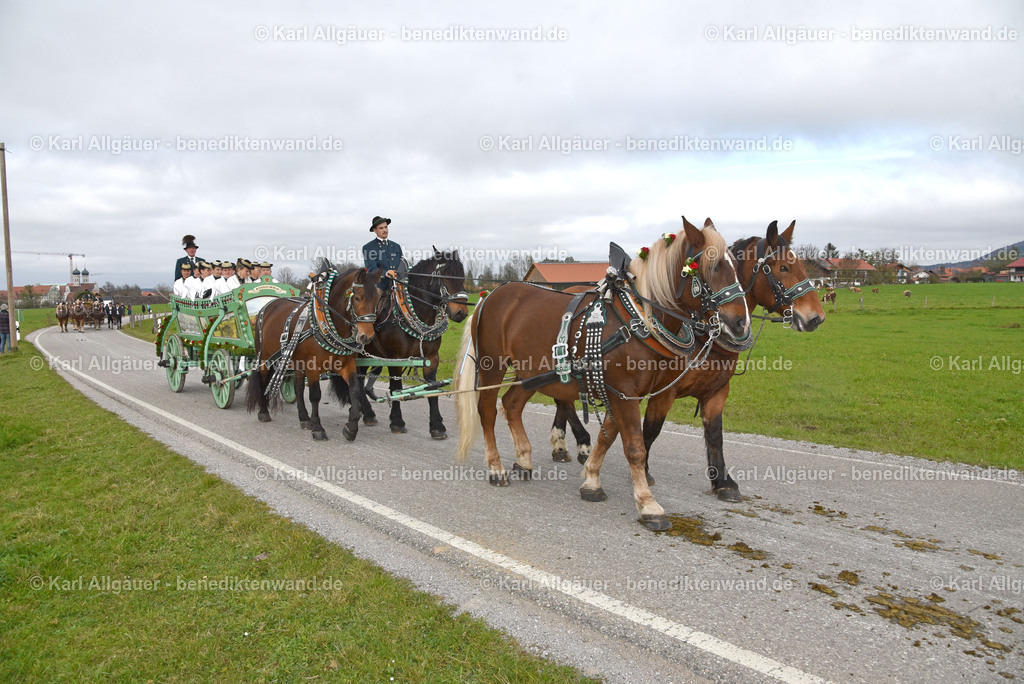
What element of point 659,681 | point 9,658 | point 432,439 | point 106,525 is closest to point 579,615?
point 659,681

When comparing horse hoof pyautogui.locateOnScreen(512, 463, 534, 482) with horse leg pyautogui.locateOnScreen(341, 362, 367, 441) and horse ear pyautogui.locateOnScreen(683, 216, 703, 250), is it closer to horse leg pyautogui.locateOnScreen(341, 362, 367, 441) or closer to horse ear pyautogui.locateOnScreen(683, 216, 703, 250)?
horse leg pyautogui.locateOnScreen(341, 362, 367, 441)

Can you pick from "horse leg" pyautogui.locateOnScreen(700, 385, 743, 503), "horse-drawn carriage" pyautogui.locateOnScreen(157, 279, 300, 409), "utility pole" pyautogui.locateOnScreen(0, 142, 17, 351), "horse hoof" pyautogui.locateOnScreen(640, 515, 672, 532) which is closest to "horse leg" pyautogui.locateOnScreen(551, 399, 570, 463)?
"horse leg" pyautogui.locateOnScreen(700, 385, 743, 503)

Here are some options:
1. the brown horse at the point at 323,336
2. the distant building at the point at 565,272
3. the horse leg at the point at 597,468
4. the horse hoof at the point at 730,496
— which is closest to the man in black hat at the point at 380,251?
the brown horse at the point at 323,336

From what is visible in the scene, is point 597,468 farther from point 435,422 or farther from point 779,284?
point 435,422

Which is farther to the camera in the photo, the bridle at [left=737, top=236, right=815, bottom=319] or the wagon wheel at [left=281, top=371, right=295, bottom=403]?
the wagon wheel at [left=281, top=371, right=295, bottom=403]

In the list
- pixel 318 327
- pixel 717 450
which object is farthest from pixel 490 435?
pixel 318 327

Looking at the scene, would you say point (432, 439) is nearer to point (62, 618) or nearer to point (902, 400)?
point (62, 618)

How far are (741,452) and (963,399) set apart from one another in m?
6.69

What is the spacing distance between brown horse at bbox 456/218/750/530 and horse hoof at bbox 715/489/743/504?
3.16ft

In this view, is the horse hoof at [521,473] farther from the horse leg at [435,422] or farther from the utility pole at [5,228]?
the utility pole at [5,228]

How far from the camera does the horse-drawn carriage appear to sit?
10.2 m

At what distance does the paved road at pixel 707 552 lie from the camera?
330 cm

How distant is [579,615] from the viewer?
3688 millimetres

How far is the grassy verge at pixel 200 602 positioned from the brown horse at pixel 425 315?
325 cm
